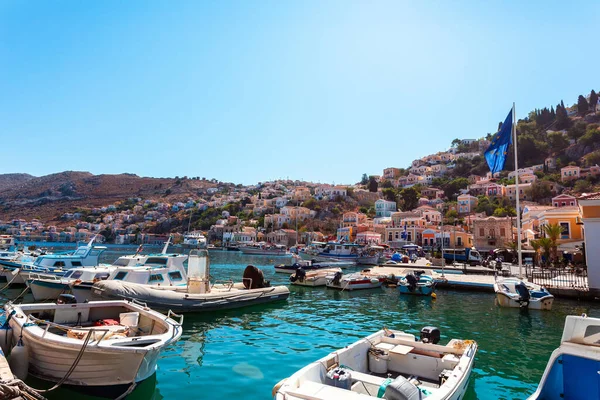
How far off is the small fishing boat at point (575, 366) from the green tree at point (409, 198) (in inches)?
4477

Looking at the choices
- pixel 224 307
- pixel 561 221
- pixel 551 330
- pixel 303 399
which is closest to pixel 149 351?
pixel 303 399

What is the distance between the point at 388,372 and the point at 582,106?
513ft

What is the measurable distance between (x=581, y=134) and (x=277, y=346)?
135 m

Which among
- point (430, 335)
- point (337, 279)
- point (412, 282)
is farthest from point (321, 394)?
point (337, 279)

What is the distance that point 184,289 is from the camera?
16172mm

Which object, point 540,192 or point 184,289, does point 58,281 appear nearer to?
point 184,289

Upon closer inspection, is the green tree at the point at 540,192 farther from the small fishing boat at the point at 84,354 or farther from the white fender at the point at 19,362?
the white fender at the point at 19,362

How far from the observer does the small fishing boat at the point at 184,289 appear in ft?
44.4

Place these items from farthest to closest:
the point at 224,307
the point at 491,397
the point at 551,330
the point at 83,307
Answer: the point at 224,307 → the point at 551,330 → the point at 83,307 → the point at 491,397

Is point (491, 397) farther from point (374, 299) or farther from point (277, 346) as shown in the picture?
point (374, 299)

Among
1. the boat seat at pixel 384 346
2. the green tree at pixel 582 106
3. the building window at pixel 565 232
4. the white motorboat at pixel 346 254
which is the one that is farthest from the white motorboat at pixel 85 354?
the green tree at pixel 582 106

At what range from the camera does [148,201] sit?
192 m

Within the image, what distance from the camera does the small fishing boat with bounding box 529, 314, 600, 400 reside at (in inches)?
207

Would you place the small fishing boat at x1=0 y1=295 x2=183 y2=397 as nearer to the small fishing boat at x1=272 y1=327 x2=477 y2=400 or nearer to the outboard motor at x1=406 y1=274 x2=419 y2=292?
the small fishing boat at x1=272 y1=327 x2=477 y2=400
